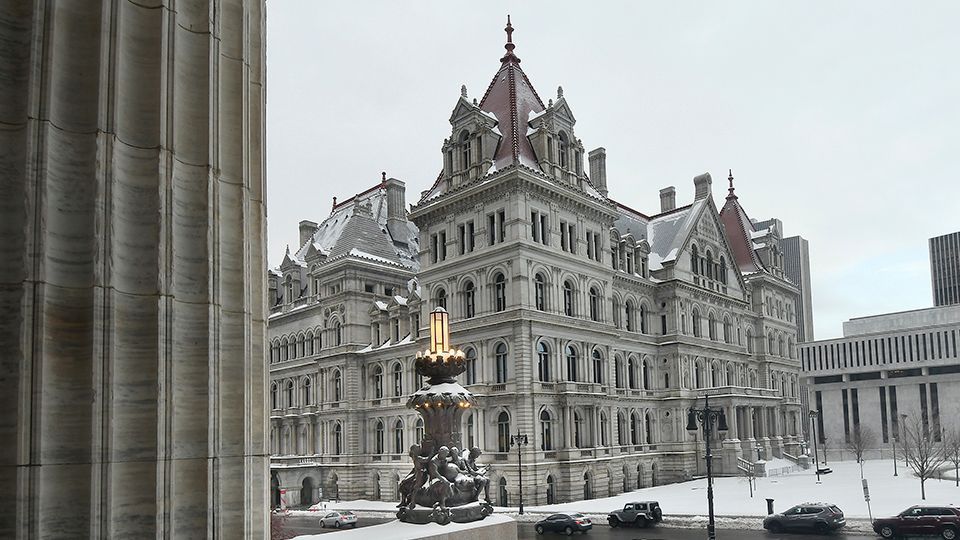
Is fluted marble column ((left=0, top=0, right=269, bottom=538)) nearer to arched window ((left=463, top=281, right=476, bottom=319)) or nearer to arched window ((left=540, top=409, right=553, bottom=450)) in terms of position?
arched window ((left=540, top=409, right=553, bottom=450))

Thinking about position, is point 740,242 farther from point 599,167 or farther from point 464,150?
point 464,150

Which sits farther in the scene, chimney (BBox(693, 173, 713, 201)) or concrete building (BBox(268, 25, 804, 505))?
chimney (BBox(693, 173, 713, 201))

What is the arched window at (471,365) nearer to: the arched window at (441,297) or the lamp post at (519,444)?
the arched window at (441,297)

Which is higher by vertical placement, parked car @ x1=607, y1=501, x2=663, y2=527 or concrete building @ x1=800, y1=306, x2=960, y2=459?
concrete building @ x1=800, y1=306, x2=960, y2=459

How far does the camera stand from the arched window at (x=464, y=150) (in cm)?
5147

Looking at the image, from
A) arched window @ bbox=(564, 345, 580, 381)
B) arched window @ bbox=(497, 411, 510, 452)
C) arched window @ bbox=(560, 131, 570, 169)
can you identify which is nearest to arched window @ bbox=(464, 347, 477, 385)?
arched window @ bbox=(497, 411, 510, 452)

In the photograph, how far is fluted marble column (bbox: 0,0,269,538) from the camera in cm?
593

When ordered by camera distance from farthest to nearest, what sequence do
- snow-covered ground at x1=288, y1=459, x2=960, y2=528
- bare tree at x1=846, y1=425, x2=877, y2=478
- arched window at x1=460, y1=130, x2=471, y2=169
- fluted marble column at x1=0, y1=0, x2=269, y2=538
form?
1. bare tree at x1=846, y1=425, x2=877, y2=478
2. arched window at x1=460, y1=130, x2=471, y2=169
3. snow-covered ground at x1=288, y1=459, x2=960, y2=528
4. fluted marble column at x1=0, y1=0, x2=269, y2=538

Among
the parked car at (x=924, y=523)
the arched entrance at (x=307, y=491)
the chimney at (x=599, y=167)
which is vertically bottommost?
the arched entrance at (x=307, y=491)

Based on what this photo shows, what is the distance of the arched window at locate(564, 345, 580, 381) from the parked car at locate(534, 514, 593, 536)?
50.3ft

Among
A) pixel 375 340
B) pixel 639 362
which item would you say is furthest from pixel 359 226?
pixel 639 362

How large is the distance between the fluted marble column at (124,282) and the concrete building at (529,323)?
3981cm

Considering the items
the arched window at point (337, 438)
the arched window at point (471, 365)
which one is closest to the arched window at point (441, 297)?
the arched window at point (471, 365)

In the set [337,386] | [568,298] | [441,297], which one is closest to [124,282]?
[568,298]
